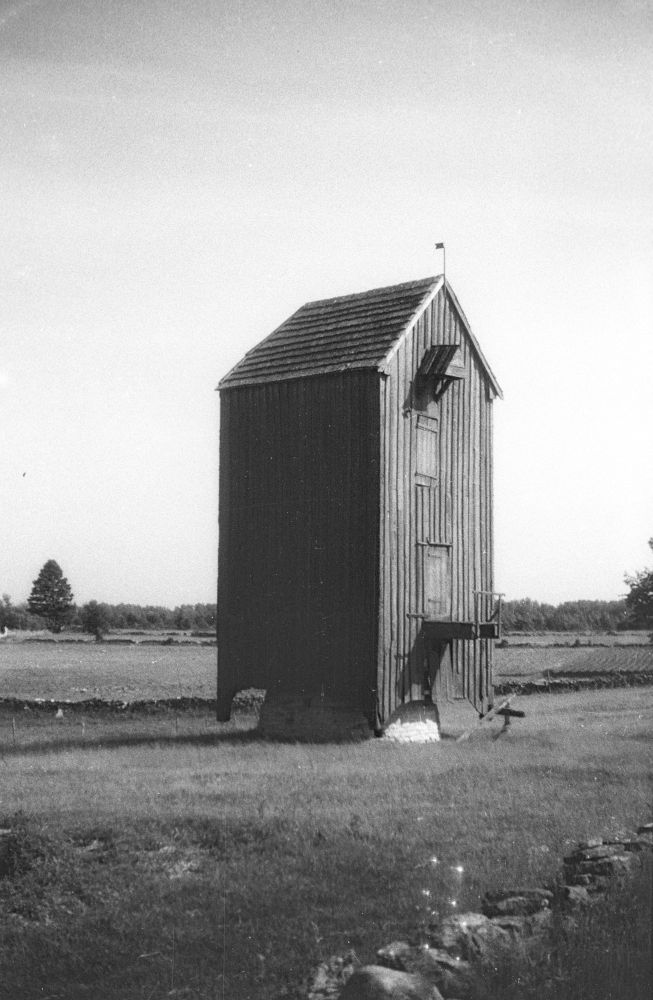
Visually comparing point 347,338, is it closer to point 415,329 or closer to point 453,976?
point 415,329

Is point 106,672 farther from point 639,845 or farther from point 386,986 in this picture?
point 386,986

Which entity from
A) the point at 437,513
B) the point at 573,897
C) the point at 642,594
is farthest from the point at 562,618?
the point at 573,897

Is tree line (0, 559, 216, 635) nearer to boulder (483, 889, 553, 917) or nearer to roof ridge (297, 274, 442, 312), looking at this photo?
roof ridge (297, 274, 442, 312)

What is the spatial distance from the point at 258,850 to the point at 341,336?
1670 cm

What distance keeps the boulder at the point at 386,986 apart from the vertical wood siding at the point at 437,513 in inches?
668

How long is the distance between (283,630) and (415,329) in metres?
8.77

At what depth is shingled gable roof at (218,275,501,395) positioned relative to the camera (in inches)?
1043

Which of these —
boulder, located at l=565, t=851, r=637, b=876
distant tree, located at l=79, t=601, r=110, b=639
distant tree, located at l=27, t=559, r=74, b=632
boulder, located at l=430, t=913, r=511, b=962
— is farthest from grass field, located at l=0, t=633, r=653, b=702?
distant tree, located at l=27, t=559, r=74, b=632

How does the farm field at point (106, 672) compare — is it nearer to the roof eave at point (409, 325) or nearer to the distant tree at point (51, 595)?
the roof eave at point (409, 325)

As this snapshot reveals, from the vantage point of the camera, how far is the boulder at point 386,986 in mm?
7645

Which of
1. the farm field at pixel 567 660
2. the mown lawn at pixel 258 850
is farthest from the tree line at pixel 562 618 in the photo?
the mown lawn at pixel 258 850

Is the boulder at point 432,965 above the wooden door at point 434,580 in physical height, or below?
below

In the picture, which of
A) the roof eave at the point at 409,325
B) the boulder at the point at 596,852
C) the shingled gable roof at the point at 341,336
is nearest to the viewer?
the boulder at the point at 596,852

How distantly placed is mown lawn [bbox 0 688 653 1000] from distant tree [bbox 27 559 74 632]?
92.2 metres
